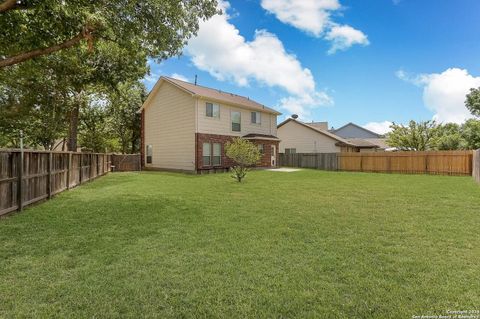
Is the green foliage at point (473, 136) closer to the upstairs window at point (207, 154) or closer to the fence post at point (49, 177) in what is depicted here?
the upstairs window at point (207, 154)

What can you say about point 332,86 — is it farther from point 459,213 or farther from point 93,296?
point 93,296

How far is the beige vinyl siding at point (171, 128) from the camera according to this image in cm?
1981

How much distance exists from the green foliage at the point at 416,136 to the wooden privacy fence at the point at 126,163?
81.2 ft

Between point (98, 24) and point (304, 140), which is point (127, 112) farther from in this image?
point (98, 24)

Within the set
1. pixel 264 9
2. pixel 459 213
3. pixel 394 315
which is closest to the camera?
pixel 394 315

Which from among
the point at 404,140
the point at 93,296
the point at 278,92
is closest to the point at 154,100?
the point at 278,92

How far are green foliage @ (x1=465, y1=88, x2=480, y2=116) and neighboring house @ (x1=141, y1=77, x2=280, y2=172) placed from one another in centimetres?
2516

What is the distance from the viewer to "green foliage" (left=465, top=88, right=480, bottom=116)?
32125mm

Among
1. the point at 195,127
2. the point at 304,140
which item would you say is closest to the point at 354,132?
the point at 304,140

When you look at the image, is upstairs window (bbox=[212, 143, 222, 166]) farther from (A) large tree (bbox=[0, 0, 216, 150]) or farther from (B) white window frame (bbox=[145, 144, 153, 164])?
(A) large tree (bbox=[0, 0, 216, 150])

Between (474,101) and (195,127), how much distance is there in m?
33.4

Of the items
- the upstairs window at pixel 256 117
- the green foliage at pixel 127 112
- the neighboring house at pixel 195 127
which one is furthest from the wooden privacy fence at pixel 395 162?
the green foliage at pixel 127 112

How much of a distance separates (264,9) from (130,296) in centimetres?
1394

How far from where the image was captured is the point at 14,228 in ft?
18.4
